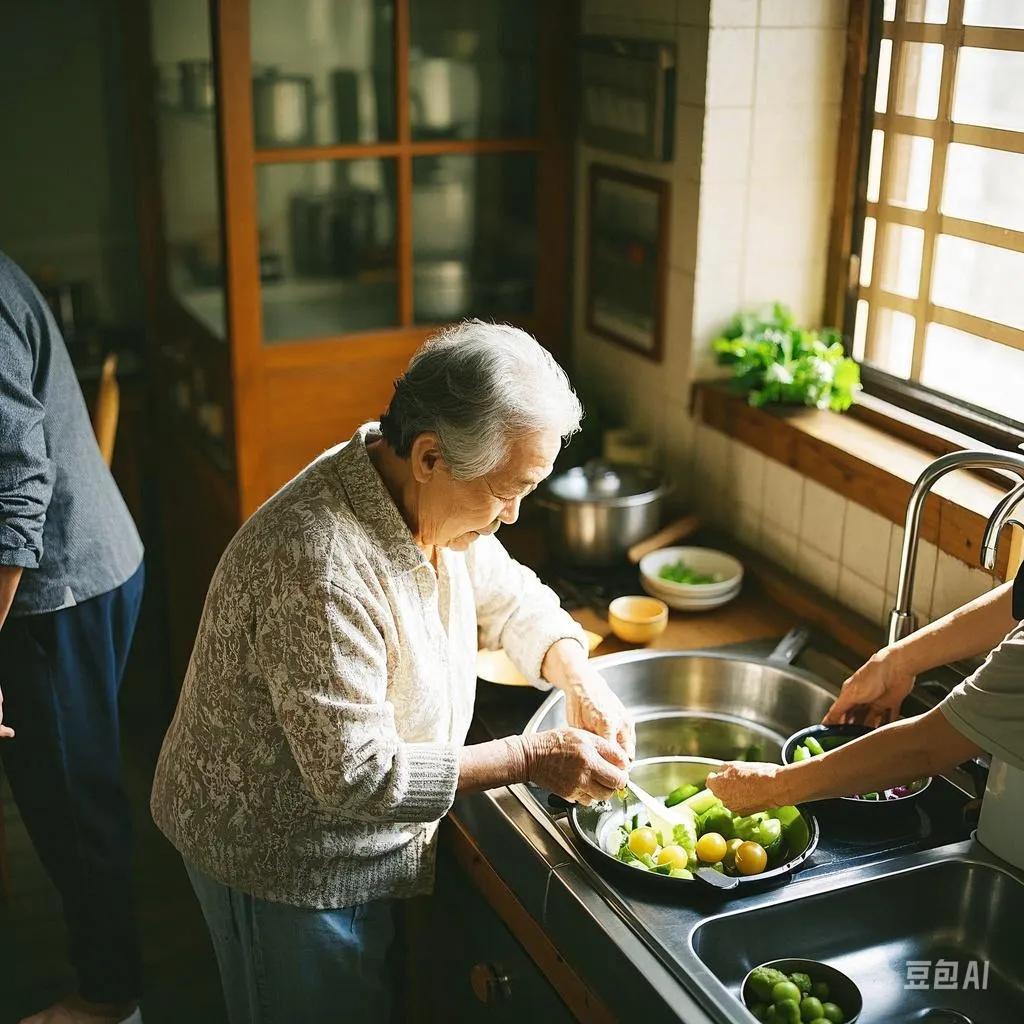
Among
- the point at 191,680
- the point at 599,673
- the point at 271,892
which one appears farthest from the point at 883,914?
the point at 191,680

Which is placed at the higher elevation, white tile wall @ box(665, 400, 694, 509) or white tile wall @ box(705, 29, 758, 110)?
white tile wall @ box(705, 29, 758, 110)

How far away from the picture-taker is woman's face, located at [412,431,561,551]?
1.58m

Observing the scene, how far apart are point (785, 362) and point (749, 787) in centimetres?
100

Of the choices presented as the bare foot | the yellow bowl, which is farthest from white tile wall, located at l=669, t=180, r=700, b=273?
the bare foot

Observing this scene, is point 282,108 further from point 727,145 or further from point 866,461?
point 866,461

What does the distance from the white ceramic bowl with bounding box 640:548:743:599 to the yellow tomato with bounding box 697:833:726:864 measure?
710mm

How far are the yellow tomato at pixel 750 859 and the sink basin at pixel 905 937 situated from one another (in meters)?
0.08

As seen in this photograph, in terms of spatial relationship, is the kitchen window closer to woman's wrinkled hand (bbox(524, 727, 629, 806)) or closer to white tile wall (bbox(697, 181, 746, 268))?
white tile wall (bbox(697, 181, 746, 268))

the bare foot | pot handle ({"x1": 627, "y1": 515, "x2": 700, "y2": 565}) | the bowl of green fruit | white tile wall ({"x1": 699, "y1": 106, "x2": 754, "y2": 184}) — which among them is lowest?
the bare foot

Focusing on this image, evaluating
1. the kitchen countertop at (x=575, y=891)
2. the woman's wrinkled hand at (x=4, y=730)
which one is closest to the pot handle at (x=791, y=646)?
the kitchen countertop at (x=575, y=891)

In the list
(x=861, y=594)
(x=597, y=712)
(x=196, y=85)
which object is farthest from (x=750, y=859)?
(x=196, y=85)

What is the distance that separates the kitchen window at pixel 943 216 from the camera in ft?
6.88

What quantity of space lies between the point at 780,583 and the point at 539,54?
1.30 metres

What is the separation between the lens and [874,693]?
1.90m
